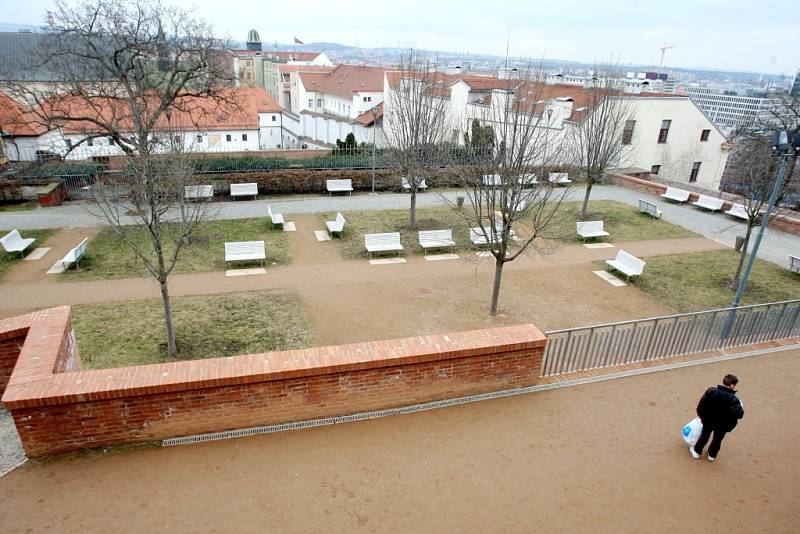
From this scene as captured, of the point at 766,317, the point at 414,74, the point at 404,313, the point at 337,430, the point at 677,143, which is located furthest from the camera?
the point at 677,143

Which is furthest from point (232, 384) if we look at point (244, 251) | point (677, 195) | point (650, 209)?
point (677, 195)

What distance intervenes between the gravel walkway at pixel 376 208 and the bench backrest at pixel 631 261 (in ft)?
18.5

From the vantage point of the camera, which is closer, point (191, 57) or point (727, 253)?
point (727, 253)

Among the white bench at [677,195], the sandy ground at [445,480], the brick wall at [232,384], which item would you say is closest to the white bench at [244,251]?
the brick wall at [232,384]

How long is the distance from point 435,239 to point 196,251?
6.98 meters

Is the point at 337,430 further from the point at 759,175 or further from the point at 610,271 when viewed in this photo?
the point at 759,175

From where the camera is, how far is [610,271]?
14.1 metres

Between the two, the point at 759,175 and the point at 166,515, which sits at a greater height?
the point at 759,175

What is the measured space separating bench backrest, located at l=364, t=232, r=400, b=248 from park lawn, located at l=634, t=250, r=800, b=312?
674cm

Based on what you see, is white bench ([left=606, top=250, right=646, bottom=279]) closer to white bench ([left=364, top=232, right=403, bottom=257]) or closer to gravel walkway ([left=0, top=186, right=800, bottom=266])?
gravel walkway ([left=0, top=186, right=800, bottom=266])

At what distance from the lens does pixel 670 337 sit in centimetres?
784

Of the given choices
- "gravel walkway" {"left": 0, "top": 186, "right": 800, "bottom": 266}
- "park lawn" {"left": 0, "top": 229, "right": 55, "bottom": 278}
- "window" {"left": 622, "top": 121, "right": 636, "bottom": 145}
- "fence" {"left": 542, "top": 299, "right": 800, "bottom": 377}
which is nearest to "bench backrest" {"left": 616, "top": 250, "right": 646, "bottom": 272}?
"fence" {"left": 542, "top": 299, "right": 800, "bottom": 377}

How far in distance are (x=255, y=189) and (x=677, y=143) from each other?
26.2 metres

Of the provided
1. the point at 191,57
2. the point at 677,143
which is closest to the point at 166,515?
the point at 191,57
